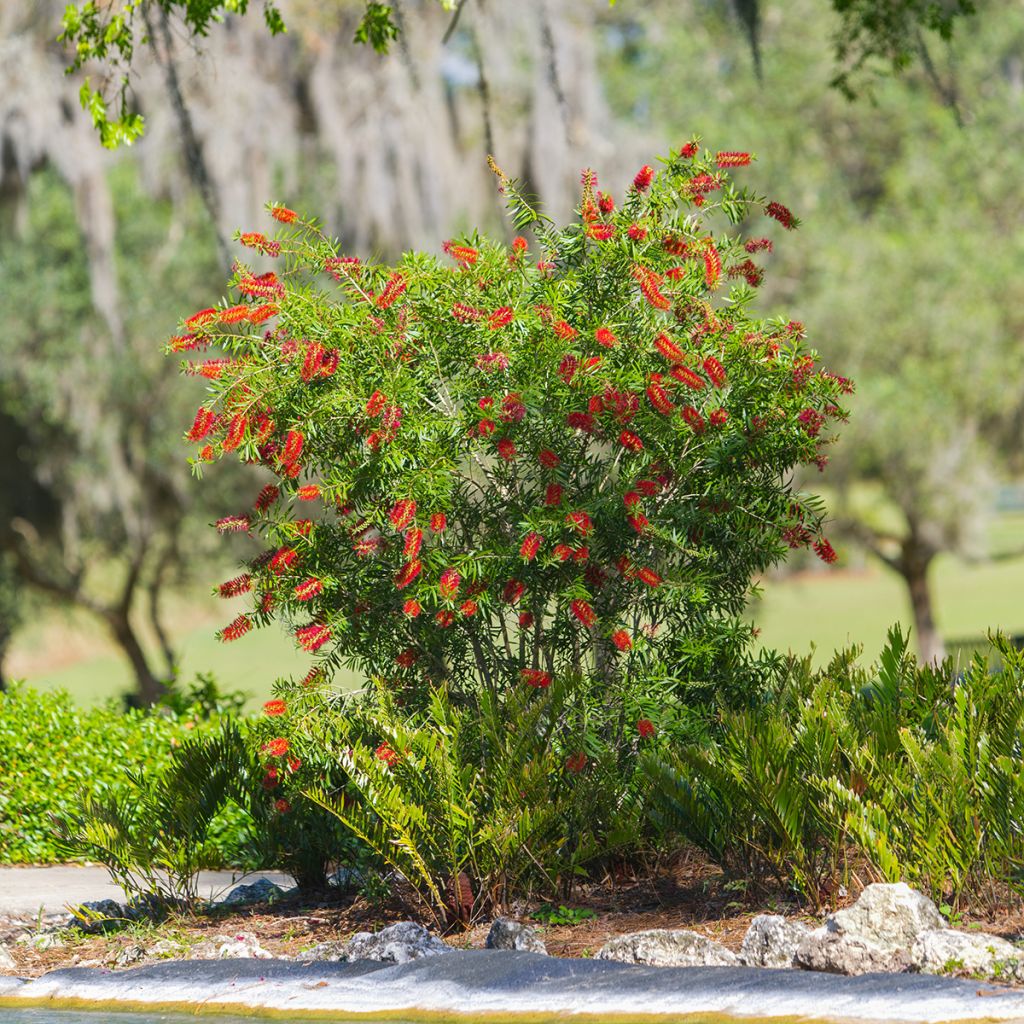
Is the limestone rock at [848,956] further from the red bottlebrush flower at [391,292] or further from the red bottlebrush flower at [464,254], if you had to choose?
the red bottlebrush flower at [464,254]

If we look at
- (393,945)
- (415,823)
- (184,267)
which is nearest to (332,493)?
(415,823)

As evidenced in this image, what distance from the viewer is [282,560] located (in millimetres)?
6016

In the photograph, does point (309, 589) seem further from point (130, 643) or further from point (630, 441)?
point (130, 643)

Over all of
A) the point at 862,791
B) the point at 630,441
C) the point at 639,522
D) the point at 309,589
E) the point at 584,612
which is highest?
the point at 630,441

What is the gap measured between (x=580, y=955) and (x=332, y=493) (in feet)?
6.91

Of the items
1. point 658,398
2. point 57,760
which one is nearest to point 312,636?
point 658,398

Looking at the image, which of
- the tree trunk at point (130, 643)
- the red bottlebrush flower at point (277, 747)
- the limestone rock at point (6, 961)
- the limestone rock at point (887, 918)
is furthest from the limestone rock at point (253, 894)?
the tree trunk at point (130, 643)

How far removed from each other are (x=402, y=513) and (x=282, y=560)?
0.62m

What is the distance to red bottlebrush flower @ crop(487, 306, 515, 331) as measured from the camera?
5.98 m

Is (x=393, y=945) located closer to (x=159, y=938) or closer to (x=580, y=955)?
(x=580, y=955)

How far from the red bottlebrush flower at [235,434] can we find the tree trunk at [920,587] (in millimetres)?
18268

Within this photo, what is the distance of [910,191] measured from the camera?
2386cm

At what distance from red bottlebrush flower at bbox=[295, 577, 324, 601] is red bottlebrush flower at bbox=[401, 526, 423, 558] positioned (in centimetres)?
42

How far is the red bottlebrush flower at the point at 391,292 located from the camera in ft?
20.0
